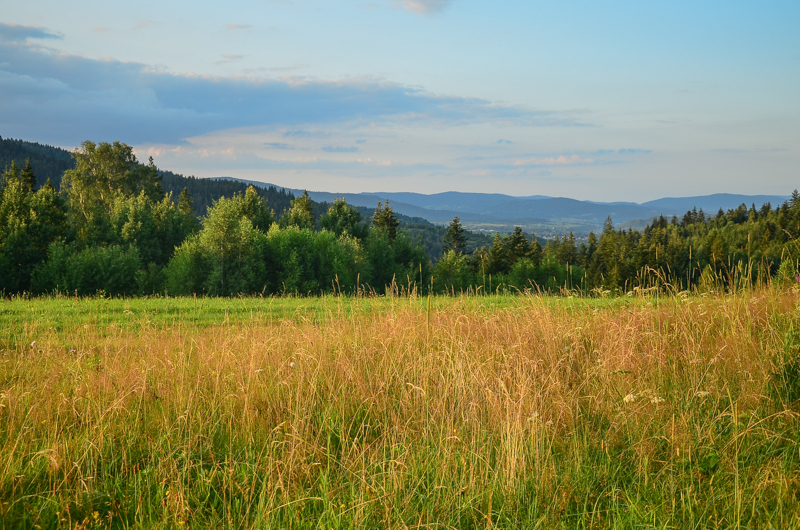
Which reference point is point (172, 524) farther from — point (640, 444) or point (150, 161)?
point (150, 161)

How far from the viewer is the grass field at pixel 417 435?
10.1 feet

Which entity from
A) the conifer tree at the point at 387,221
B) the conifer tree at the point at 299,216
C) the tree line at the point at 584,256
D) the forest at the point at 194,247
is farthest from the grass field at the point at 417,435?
the conifer tree at the point at 387,221

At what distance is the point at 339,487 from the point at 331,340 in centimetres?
298

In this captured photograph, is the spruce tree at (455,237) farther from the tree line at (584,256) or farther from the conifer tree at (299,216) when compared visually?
the conifer tree at (299,216)

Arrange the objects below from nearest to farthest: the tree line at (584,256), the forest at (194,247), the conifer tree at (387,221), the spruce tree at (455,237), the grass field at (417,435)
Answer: the grass field at (417,435)
the forest at (194,247)
the tree line at (584,256)
the conifer tree at (387,221)
the spruce tree at (455,237)

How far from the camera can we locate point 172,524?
9.80 feet

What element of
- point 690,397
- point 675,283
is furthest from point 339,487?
point 675,283

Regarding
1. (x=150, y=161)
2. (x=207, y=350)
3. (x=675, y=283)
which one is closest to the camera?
(x=207, y=350)

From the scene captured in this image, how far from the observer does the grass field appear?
10.1 ft

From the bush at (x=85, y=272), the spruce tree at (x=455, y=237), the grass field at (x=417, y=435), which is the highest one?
the spruce tree at (x=455, y=237)

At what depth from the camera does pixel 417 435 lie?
157 inches

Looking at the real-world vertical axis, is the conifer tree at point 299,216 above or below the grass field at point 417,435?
above

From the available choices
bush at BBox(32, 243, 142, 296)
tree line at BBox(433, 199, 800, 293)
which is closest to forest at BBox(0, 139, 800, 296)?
bush at BBox(32, 243, 142, 296)

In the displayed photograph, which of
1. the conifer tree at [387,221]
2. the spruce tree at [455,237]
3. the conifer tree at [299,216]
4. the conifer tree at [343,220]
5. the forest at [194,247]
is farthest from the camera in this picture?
the spruce tree at [455,237]
